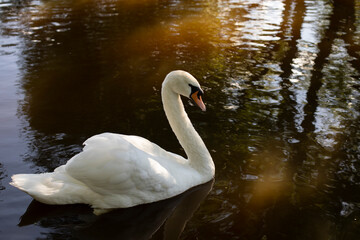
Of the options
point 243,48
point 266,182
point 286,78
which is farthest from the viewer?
point 243,48

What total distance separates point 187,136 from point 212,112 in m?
1.73

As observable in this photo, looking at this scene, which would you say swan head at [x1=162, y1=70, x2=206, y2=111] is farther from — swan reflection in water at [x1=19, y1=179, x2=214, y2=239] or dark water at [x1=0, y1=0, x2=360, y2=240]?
swan reflection in water at [x1=19, y1=179, x2=214, y2=239]

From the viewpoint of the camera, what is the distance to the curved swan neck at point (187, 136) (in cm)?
495

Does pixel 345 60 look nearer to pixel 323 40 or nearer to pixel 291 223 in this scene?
pixel 323 40

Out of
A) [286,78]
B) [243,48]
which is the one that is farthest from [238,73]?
[243,48]

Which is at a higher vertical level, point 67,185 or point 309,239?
point 67,185

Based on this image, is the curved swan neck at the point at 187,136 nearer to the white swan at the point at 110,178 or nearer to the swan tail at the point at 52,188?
the white swan at the point at 110,178

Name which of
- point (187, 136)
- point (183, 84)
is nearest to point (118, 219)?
point (187, 136)

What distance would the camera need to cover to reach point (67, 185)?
4.29 meters

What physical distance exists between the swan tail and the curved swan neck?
1321mm

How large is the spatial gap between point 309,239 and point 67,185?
238cm

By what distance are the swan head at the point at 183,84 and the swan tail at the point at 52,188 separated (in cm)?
155

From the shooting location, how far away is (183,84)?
194 inches

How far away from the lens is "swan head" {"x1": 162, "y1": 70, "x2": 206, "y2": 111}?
16.1 ft
